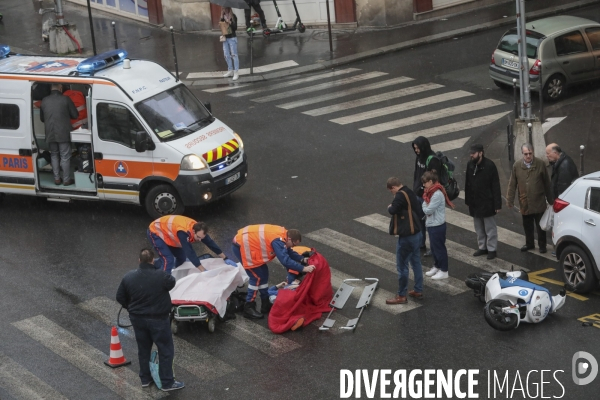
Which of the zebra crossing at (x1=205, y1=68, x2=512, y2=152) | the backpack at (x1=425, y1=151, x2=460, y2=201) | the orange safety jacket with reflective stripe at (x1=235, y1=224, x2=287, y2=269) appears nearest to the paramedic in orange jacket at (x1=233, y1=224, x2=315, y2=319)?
the orange safety jacket with reflective stripe at (x1=235, y1=224, x2=287, y2=269)

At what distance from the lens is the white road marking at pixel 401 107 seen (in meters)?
20.3

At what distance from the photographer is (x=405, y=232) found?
12023mm

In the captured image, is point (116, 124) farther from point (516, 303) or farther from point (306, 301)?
point (516, 303)

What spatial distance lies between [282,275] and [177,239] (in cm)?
176

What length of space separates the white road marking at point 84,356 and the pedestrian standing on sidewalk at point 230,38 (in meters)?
13.0

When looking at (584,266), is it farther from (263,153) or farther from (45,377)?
(263,153)

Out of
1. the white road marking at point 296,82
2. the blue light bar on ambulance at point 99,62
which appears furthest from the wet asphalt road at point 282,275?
the blue light bar on ambulance at point 99,62

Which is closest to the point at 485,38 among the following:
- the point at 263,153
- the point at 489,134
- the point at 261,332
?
the point at 489,134

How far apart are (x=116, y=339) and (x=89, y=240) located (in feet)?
14.3

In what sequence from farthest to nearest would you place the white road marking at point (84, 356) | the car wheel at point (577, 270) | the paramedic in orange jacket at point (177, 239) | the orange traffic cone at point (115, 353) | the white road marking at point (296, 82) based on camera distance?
the white road marking at point (296, 82) < the paramedic in orange jacket at point (177, 239) < the car wheel at point (577, 270) < the orange traffic cone at point (115, 353) < the white road marking at point (84, 356)

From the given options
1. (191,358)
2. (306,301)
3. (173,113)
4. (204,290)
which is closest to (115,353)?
(191,358)

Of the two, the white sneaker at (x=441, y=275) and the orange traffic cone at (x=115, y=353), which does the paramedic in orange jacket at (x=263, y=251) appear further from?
the white sneaker at (x=441, y=275)

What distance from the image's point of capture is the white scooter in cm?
1114

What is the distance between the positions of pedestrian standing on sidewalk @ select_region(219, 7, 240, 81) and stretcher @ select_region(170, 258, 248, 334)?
1254cm
